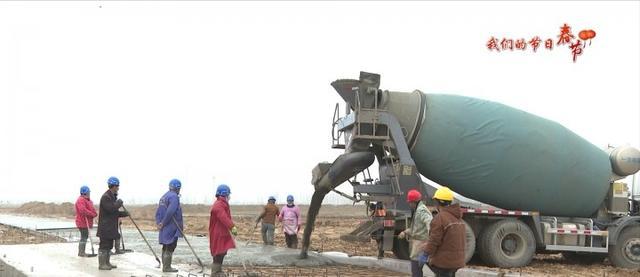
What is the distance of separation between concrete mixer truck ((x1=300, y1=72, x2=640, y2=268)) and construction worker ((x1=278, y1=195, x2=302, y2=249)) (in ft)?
9.88

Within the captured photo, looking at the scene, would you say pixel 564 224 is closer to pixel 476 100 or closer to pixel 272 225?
pixel 476 100

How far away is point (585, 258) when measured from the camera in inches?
579

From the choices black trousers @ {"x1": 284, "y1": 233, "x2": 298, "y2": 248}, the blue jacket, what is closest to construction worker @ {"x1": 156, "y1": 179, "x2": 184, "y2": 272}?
the blue jacket

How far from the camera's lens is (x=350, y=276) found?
35.4ft

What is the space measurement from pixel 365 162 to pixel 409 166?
3.87ft

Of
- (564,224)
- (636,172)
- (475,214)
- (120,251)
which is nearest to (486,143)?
(475,214)

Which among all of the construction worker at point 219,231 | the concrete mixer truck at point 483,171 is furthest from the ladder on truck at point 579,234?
the construction worker at point 219,231

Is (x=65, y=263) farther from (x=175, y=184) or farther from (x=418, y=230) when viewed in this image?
(x=418, y=230)

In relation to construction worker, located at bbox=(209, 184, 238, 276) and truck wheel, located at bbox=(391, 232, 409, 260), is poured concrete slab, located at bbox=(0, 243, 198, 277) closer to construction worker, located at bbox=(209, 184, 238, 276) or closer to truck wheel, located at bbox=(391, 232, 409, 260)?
construction worker, located at bbox=(209, 184, 238, 276)

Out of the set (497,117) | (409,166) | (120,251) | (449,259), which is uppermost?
(497,117)

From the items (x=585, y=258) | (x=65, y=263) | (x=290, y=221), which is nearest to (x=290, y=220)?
(x=290, y=221)

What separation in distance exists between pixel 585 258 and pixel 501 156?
151 inches

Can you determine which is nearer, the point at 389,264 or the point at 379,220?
the point at 389,264

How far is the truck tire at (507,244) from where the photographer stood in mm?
12438
